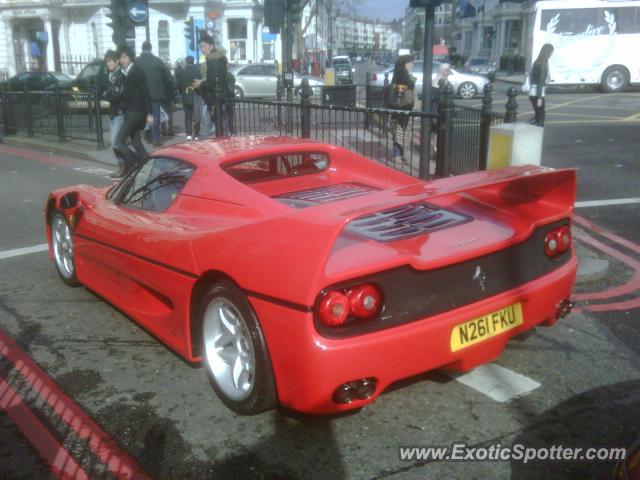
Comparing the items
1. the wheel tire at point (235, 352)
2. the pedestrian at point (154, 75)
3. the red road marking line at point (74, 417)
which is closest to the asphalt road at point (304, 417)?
the red road marking line at point (74, 417)

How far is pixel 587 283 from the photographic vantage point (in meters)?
5.66

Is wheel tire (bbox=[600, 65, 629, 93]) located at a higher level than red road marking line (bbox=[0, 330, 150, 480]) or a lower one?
higher

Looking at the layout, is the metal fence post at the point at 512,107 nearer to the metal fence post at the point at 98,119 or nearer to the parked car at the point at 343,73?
the metal fence post at the point at 98,119

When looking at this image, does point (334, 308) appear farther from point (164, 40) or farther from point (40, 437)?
point (164, 40)

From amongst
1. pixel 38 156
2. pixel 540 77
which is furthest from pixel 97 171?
pixel 540 77

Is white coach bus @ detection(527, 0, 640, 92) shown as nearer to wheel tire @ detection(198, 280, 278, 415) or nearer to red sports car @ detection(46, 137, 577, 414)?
red sports car @ detection(46, 137, 577, 414)

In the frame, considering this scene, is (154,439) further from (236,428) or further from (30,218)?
(30,218)

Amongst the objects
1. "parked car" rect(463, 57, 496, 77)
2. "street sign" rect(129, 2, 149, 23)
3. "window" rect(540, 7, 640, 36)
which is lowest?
"parked car" rect(463, 57, 496, 77)

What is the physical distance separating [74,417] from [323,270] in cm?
157

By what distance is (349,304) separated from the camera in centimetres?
303

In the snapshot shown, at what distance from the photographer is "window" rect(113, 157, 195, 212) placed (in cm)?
443

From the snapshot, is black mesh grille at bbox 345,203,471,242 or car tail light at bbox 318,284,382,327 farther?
black mesh grille at bbox 345,203,471,242

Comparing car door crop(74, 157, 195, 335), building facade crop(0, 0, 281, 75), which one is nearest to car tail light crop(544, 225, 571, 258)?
car door crop(74, 157, 195, 335)

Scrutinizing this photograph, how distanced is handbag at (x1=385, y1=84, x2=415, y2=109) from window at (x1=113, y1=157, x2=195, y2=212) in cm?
714
